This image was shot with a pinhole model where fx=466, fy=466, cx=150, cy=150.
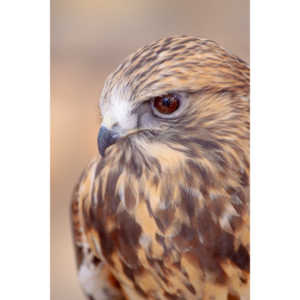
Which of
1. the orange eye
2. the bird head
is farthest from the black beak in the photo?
the orange eye

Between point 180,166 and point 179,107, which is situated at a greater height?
point 179,107

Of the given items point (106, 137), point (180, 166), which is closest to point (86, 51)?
point (106, 137)

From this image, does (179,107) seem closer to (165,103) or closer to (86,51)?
(165,103)

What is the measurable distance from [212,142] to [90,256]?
523mm

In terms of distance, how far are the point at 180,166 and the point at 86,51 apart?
1.51ft

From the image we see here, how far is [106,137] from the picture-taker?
4.23 feet

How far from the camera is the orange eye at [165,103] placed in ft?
4.18

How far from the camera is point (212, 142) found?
1.30 meters

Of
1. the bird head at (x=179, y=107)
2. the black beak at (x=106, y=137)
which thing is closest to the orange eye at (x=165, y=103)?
the bird head at (x=179, y=107)

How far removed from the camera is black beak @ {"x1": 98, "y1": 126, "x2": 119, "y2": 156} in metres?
1.28

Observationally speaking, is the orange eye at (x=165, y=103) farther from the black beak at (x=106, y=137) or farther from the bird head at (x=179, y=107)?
the black beak at (x=106, y=137)
